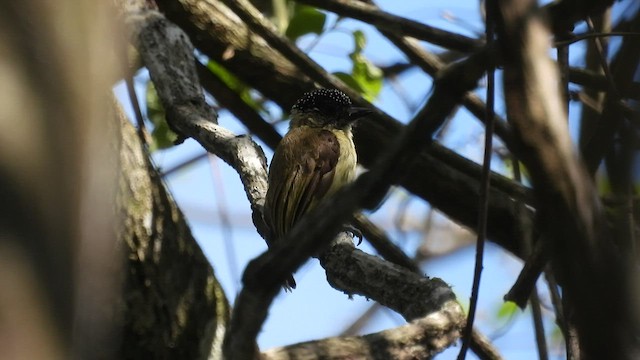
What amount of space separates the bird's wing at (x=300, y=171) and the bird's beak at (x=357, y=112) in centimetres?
27

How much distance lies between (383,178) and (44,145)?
1.82ft

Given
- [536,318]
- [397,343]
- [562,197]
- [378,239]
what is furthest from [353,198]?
[378,239]

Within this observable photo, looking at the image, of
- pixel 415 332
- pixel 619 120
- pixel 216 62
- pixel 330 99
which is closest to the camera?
pixel 619 120

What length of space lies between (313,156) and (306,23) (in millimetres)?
796

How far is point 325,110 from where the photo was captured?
233 inches

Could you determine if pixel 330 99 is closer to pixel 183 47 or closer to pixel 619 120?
pixel 183 47

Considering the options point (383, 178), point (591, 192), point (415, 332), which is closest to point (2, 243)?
point (383, 178)

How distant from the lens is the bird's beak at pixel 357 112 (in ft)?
17.5

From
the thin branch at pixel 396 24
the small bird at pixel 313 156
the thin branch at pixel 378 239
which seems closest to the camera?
the thin branch at pixel 396 24

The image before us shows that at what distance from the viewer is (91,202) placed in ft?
4.50

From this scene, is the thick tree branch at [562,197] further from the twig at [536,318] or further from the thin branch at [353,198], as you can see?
the twig at [536,318]

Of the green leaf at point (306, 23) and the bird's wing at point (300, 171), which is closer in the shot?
the bird's wing at point (300, 171)

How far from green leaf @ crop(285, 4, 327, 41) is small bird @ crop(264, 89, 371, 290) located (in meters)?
0.34

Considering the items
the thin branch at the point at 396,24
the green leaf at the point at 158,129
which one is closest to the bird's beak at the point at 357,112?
the thin branch at the point at 396,24
